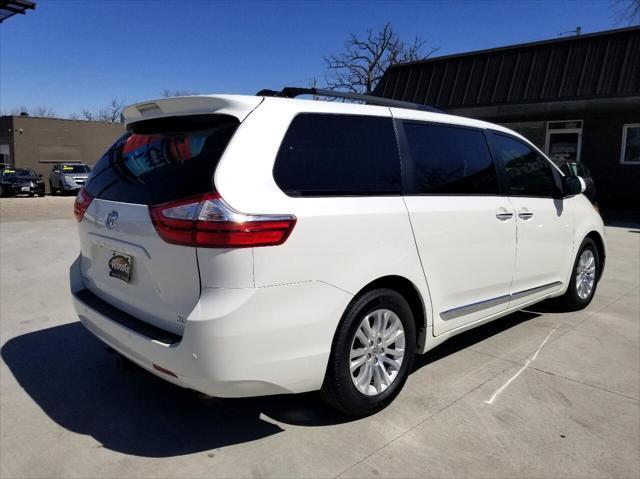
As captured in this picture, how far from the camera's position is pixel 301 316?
263 centimetres

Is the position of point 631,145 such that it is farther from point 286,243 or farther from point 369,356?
point 286,243

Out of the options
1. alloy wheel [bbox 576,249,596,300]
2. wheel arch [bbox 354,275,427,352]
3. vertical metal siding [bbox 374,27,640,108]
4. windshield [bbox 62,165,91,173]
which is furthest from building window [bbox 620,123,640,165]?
windshield [bbox 62,165,91,173]

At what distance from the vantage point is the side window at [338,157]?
2707 mm

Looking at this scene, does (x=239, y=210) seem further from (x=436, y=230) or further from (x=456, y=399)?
(x=456, y=399)

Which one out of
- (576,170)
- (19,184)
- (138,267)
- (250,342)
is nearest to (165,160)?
(138,267)

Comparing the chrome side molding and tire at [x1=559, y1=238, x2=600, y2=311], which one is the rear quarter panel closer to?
the chrome side molding

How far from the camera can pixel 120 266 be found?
292 cm

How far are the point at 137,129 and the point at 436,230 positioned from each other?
2052mm

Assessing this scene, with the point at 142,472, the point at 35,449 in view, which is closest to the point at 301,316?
the point at 142,472

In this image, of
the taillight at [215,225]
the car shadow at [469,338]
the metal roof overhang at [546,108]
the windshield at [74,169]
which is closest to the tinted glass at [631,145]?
the metal roof overhang at [546,108]

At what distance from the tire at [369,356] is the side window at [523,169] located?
5.50 feet

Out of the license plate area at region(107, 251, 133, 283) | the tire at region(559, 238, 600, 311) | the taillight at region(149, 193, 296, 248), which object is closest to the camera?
the taillight at region(149, 193, 296, 248)

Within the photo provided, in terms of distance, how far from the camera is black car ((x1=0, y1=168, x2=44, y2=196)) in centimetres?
2716

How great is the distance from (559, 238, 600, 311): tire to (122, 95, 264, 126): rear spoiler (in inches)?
153
